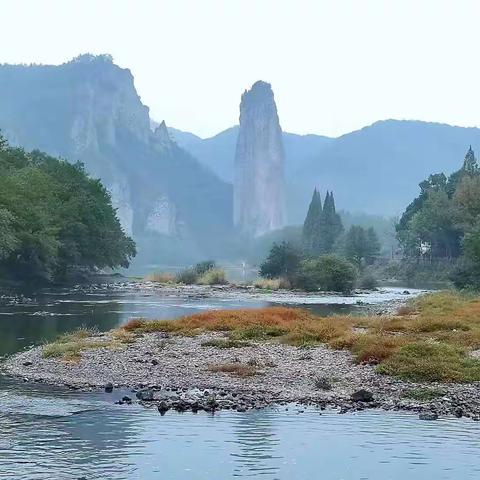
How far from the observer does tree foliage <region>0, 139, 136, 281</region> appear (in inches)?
2926

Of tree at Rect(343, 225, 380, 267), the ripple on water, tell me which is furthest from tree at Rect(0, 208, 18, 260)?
tree at Rect(343, 225, 380, 267)

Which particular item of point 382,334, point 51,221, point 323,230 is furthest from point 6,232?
point 323,230

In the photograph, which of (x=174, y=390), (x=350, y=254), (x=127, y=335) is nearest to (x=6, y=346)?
(x=127, y=335)

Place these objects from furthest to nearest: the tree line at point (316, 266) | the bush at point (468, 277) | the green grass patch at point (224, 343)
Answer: the tree line at point (316, 266)
the bush at point (468, 277)
the green grass patch at point (224, 343)

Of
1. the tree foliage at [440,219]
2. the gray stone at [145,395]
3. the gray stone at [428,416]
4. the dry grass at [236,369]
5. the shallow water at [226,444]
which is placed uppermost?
the tree foliage at [440,219]

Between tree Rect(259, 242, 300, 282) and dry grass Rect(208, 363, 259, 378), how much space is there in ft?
231

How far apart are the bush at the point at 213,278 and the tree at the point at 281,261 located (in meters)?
5.53

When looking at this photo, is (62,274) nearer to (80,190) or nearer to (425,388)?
(80,190)

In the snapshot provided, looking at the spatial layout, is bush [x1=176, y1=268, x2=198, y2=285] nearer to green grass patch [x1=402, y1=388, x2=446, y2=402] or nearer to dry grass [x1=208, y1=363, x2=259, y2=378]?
dry grass [x1=208, y1=363, x2=259, y2=378]

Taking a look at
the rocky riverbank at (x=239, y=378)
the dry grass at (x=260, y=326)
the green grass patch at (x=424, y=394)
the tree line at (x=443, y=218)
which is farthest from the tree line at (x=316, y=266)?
the green grass patch at (x=424, y=394)

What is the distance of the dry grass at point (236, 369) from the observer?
2547cm

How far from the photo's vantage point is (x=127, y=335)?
35.5 metres

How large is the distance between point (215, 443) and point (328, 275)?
70206 millimetres

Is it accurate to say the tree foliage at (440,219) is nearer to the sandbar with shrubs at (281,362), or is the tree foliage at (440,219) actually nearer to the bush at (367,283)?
the bush at (367,283)
